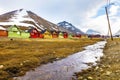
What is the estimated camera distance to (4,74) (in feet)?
70.8

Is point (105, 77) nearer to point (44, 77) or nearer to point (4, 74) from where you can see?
point (44, 77)

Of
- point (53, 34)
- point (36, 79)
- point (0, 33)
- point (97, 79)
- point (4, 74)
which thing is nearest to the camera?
point (97, 79)

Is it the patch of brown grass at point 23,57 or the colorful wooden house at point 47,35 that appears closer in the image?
the patch of brown grass at point 23,57

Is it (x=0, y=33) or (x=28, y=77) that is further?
(x=0, y=33)

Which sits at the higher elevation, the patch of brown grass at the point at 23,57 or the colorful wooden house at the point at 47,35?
the colorful wooden house at the point at 47,35

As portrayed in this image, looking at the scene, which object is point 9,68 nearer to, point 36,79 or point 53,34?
point 36,79

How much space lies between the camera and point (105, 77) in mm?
18609

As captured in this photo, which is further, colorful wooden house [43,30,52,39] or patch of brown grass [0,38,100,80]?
colorful wooden house [43,30,52,39]

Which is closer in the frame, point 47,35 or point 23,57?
point 23,57

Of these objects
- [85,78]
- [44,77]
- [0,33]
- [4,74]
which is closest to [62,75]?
[44,77]

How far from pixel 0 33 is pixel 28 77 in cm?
12040

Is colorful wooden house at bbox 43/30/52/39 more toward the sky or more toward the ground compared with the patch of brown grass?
more toward the sky

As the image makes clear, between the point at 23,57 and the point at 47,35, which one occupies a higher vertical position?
the point at 47,35

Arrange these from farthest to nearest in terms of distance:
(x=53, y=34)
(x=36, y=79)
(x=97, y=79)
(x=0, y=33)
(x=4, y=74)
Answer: (x=53, y=34) < (x=0, y=33) < (x=4, y=74) < (x=36, y=79) < (x=97, y=79)
